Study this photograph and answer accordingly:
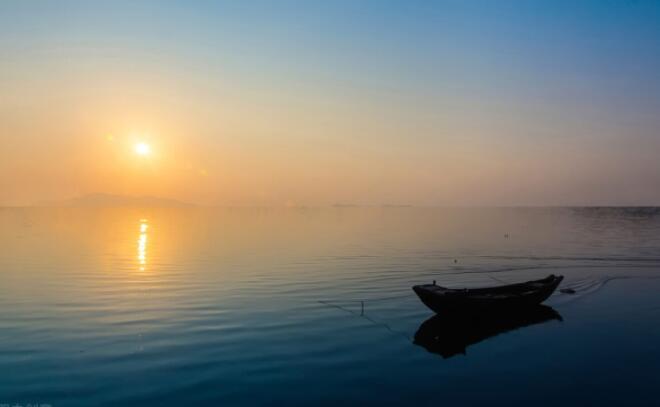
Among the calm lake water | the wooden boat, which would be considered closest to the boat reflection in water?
the calm lake water

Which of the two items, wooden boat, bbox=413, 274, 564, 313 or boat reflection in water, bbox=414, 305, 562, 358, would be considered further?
wooden boat, bbox=413, 274, 564, 313

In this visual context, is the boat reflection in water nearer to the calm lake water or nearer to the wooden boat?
the calm lake water

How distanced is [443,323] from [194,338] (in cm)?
1718

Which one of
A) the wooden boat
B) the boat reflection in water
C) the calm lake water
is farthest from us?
the wooden boat

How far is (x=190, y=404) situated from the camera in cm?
1770

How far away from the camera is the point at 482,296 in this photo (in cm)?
3219

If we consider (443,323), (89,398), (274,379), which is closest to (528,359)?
(443,323)

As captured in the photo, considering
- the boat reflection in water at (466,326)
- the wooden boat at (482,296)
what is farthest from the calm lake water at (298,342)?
the wooden boat at (482,296)

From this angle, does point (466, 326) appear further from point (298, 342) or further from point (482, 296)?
point (298, 342)

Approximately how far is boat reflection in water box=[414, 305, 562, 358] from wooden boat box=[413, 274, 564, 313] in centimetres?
69

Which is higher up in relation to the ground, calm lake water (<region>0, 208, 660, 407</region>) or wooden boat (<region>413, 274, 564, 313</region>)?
wooden boat (<region>413, 274, 564, 313</region>)

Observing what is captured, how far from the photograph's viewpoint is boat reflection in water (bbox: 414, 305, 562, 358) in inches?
1041

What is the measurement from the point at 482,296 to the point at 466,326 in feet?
9.53

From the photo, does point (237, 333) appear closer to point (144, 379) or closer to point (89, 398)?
point (144, 379)
